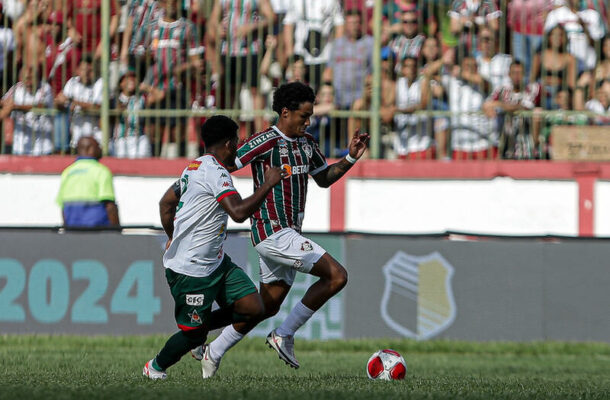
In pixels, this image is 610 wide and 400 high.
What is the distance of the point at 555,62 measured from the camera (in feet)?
42.0

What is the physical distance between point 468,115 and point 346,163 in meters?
4.67

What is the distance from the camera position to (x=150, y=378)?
7.49 meters

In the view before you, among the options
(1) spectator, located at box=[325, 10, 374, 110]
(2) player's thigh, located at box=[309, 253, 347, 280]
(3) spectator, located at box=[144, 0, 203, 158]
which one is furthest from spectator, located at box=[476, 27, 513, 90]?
(2) player's thigh, located at box=[309, 253, 347, 280]

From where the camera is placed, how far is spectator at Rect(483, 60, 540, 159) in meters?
12.8

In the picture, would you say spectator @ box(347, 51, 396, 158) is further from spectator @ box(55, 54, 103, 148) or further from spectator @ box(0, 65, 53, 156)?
spectator @ box(0, 65, 53, 156)

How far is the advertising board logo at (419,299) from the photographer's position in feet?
37.1

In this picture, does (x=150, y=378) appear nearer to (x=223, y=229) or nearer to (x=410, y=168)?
(x=223, y=229)

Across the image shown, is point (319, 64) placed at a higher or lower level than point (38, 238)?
higher

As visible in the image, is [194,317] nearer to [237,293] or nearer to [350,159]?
[237,293]

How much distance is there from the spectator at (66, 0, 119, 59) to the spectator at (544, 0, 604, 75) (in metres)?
5.08

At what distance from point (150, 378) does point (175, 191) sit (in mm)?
1275

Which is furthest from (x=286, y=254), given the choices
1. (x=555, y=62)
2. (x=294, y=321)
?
(x=555, y=62)

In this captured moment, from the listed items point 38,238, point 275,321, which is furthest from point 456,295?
point 38,238

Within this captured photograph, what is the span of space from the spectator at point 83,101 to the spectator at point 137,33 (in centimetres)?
42
